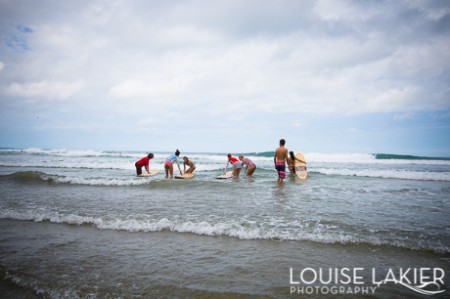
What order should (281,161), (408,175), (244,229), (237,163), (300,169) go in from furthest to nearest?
(408,175) → (300,169) → (237,163) → (281,161) → (244,229)

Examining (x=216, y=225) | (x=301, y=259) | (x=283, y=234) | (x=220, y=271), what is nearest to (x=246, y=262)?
(x=220, y=271)

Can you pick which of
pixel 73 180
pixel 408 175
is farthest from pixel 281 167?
pixel 408 175

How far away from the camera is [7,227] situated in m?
4.99

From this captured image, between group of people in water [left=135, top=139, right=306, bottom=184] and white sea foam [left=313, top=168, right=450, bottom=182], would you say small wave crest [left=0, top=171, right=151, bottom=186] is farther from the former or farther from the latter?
white sea foam [left=313, top=168, right=450, bottom=182]

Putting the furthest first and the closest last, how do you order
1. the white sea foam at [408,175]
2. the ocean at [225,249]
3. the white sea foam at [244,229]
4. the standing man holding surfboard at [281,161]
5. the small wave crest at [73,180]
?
the white sea foam at [408,175]
the standing man holding surfboard at [281,161]
the small wave crest at [73,180]
the white sea foam at [244,229]
the ocean at [225,249]

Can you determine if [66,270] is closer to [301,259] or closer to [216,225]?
[216,225]

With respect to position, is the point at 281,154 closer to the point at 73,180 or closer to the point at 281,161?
the point at 281,161

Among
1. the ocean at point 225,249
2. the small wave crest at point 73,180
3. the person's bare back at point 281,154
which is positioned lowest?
Result: the ocean at point 225,249

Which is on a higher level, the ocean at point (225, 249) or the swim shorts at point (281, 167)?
the swim shorts at point (281, 167)

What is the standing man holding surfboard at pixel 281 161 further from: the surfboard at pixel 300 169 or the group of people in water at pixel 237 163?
the surfboard at pixel 300 169

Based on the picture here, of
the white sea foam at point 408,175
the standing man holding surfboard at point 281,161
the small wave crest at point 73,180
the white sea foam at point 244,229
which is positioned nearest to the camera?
the white sea foam at point 244,229

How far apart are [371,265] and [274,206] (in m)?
3.53

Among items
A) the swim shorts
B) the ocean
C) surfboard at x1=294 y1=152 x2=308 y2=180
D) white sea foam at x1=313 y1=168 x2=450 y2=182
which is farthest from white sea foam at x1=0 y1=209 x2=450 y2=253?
white sea foam at x1=313 y1=168 x2=450 y2=182

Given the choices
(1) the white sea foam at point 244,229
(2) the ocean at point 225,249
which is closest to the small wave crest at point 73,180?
(2) the ocean at point 225,249
